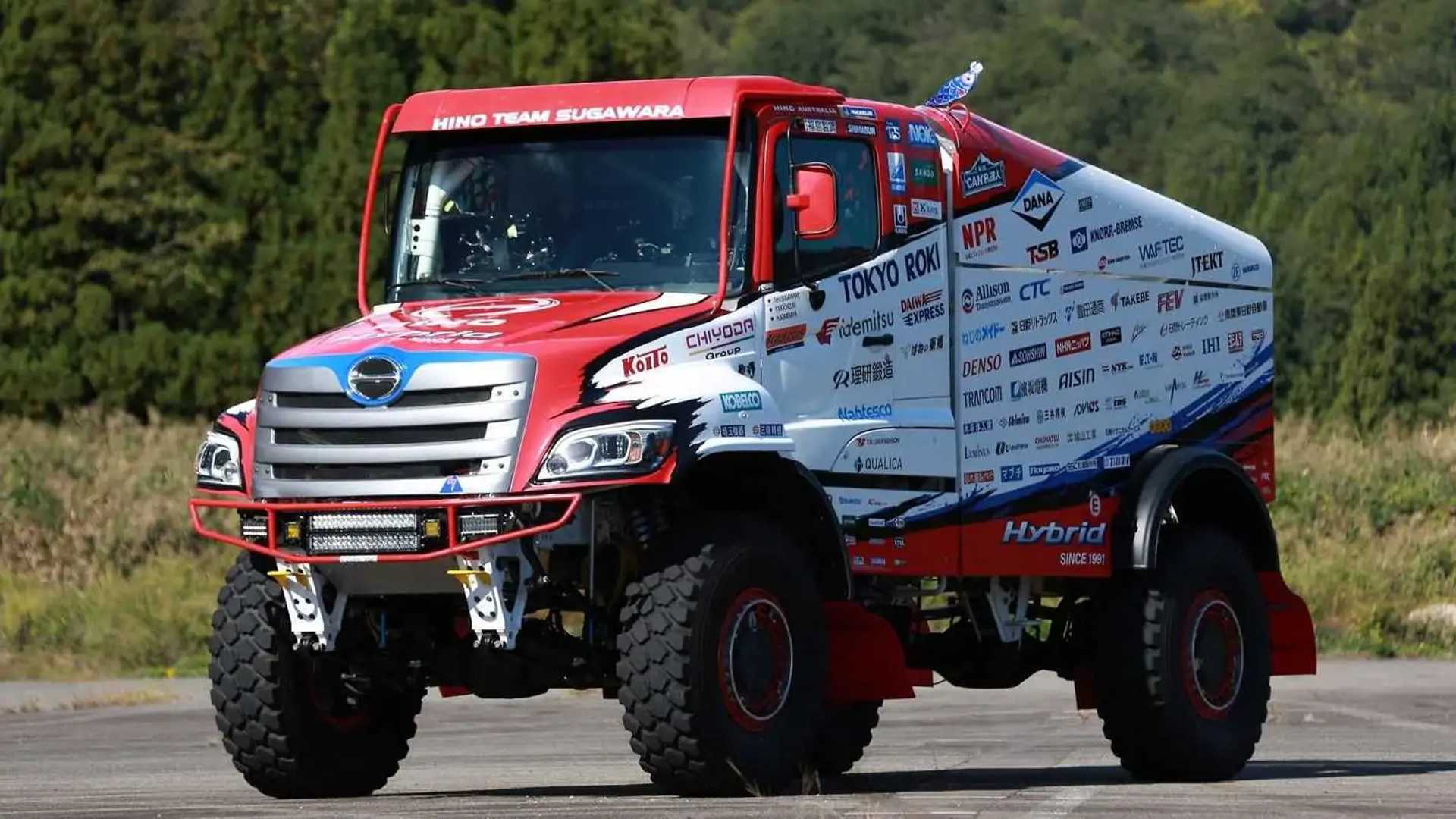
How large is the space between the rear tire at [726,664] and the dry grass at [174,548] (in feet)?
48.5

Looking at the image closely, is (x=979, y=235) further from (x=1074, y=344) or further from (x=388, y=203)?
(x=388, y=203)

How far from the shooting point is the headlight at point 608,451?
36.6ft

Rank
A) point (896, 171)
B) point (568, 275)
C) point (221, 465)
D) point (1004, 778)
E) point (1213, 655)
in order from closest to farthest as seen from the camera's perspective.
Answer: point (221, 465)
point (568, 275)
point (896, 171)
point (1004, 778)
point (1213, 655)


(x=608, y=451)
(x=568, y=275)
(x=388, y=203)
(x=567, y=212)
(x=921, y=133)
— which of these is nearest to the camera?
(x=608, y=451)

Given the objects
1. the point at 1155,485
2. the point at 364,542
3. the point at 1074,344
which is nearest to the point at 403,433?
the point at 364,542

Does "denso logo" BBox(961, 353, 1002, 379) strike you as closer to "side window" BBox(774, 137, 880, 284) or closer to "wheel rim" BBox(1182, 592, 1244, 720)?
"side window" BBox(774, 137, 880, 284)

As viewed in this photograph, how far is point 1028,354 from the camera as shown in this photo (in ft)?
46.2

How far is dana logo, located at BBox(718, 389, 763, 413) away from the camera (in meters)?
11.6

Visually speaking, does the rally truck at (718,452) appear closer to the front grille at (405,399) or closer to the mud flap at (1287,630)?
the front grille at (405,399)

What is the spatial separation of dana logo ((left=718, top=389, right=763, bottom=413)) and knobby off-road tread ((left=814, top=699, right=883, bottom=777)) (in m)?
3.40

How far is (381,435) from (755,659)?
1.89 meters

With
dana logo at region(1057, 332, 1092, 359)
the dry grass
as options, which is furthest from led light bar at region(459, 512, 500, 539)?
the dry grass

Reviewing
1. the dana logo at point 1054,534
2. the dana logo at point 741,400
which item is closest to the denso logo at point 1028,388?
the dana logo at point 1054,534

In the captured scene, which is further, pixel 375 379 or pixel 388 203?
pixel 388 203
